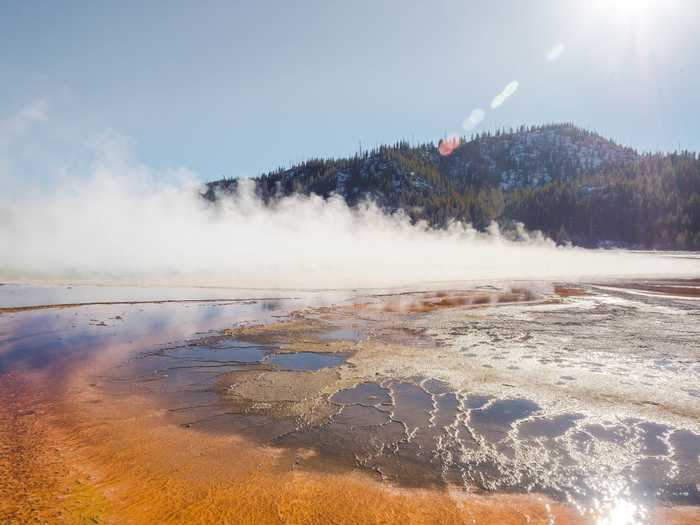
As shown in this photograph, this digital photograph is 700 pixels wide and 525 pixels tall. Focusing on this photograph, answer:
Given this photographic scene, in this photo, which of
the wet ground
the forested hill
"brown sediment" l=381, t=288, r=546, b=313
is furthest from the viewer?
the forested hill

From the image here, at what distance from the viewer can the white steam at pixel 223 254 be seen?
3472 centimetres

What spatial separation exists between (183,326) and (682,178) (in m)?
154

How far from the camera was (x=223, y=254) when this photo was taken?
4781cm

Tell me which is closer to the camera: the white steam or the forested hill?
the white steam

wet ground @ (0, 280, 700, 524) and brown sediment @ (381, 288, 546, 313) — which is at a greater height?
brown sediment @ (381, 288, 546, 313)

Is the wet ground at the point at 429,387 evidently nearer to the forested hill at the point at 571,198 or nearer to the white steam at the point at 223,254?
the white steam at the point at 223,254

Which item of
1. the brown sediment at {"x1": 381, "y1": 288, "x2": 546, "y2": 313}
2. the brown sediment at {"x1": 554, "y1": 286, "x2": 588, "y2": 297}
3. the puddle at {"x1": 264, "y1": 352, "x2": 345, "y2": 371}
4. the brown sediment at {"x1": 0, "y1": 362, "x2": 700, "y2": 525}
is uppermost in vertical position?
the brown sediment at {"x1": 381, "y1": 288, "x2": 546, "y2": 313}

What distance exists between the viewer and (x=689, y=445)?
6516 mm

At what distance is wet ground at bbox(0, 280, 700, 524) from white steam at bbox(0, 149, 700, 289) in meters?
13.8

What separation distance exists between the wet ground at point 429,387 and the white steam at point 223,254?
45.2 feet

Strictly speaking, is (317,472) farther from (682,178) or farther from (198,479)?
(682,178)

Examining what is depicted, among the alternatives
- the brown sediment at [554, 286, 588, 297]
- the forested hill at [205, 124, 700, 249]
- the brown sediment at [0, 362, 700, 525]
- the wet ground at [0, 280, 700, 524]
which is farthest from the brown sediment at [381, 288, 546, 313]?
the forested hill at [205, 124, 700, 249]

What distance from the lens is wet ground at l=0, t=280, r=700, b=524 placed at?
231 inches

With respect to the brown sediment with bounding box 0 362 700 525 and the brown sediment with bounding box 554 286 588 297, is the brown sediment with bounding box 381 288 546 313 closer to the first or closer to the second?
the brown sediment with bounding box 554 286 588 297
